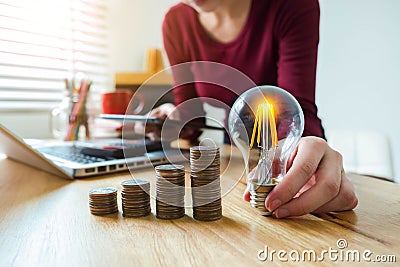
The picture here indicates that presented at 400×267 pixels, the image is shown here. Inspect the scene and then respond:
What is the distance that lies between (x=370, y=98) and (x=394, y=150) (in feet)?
0.92

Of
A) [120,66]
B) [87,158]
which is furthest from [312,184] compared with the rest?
[120,66]

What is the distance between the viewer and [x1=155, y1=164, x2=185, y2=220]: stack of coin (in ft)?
1.46

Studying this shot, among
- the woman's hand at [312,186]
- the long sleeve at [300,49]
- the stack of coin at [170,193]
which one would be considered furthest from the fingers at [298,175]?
the long sleeve at [300,49]

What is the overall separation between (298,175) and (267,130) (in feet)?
0.24

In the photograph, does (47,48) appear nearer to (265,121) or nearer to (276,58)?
(276,58)

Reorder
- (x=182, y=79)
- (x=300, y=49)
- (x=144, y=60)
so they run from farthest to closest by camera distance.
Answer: (x=144, y=60)
(x=182, y=79)
(x=300, y=49)

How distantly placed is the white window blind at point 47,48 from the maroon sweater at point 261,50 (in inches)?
27.1

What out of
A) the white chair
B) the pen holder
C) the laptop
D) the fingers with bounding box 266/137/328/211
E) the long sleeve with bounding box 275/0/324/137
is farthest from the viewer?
the white chair

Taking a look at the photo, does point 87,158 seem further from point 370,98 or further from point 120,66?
point 370,98

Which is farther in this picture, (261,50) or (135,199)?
(261,50)

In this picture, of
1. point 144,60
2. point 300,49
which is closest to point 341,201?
point 300,49

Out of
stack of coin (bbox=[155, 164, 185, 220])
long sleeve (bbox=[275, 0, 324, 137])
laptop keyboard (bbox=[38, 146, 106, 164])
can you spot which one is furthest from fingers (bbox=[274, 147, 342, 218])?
laptop keyboard (bbox=[38, 146, 106, 164])

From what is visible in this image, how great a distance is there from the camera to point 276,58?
3.18 feet

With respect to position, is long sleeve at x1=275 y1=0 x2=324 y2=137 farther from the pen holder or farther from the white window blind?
the white window blind
